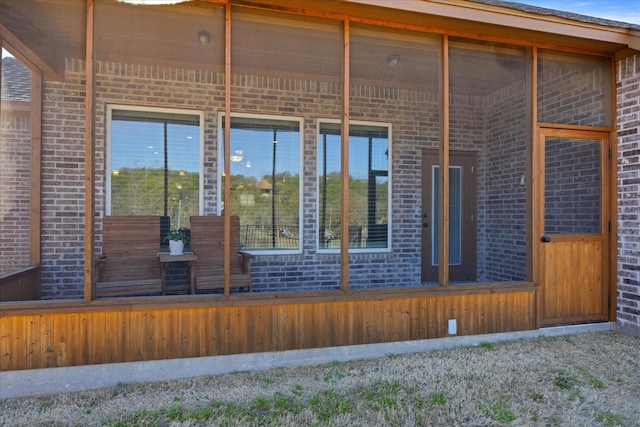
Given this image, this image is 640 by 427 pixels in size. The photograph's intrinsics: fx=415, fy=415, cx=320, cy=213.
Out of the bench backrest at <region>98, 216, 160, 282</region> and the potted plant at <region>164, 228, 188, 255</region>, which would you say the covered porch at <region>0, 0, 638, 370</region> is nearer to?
the bench backrest at <region>98, 216, 160, 282</region>

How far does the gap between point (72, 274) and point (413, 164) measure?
461 cm

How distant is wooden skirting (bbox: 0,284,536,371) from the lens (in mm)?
2973

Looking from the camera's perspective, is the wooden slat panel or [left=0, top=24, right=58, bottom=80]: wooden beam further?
the wooden slat panel

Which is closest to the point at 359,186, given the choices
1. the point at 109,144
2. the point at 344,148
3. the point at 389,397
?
the point at 344,148

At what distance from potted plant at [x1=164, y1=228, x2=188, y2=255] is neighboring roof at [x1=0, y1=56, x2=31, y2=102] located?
6.89 feet

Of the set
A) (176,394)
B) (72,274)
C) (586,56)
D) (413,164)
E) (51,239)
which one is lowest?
(176,394)

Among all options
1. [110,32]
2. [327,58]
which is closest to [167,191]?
[110,32]

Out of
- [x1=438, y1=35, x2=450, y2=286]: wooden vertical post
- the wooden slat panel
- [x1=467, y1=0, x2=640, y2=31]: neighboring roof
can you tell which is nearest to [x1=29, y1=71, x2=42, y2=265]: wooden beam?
[x1=438, y1=35, x2=450, y2=286]: wooden vertical post

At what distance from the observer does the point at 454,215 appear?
606 cm

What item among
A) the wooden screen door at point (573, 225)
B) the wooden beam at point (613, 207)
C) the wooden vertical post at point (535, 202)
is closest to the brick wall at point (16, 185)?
the wooden vertical post at point (535, 202)

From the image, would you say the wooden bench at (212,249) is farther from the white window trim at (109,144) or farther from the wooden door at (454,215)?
the wooden door at (454,215)

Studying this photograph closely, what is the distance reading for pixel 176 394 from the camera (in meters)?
2.94

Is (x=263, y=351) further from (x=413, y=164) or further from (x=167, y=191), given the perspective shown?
(x=413, y=164)

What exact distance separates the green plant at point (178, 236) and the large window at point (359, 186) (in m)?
1.77
